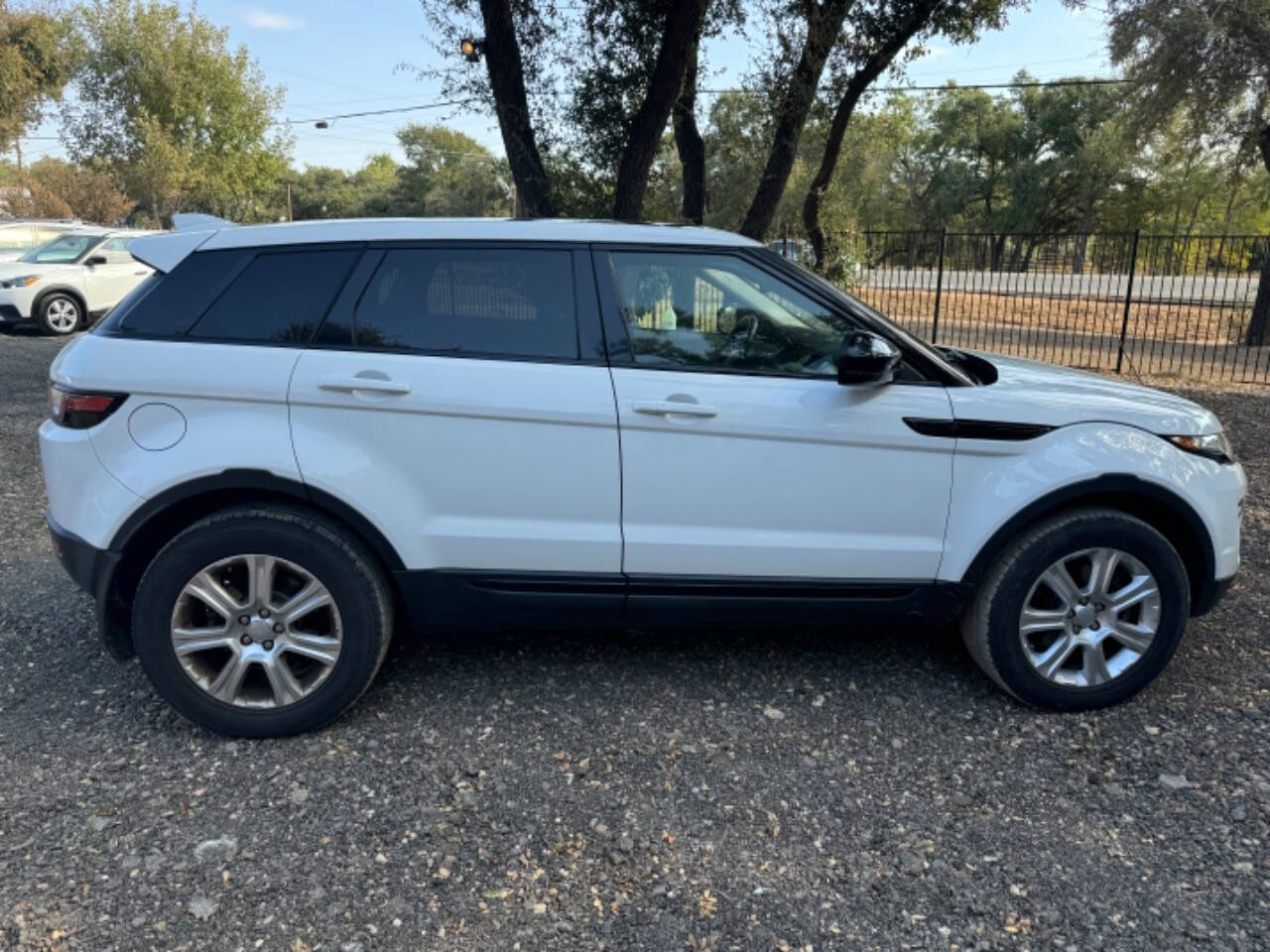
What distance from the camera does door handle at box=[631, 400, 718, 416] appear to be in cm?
317

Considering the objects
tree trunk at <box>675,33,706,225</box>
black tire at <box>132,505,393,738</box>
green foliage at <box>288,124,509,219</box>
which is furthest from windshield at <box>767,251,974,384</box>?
green foliage at <box>288,124,509,219</box>

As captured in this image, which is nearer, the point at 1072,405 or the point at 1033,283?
the point at 1072,405

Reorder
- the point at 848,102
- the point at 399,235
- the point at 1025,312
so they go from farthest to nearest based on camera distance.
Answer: the point at 1025,312
the point at 848,102
the point at 399,235

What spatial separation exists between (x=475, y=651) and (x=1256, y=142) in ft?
53.3

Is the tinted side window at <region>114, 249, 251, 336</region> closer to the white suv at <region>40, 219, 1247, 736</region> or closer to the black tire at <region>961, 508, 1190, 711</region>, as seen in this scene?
the white suv at <region>40, 219, 1247, 736</region>

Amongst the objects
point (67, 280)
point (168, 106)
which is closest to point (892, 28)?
point (67, 280)

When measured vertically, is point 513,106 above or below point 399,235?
above

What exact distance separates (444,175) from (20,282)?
199ft

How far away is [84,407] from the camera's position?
314 centimetres

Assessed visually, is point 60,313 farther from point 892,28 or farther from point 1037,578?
point 1037,578

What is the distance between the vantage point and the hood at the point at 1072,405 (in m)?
3.30

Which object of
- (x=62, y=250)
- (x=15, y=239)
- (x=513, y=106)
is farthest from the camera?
(x=15, y=239)

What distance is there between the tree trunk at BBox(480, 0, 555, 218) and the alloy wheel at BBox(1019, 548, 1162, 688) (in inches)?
268

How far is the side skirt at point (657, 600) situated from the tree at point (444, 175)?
63836 millimetres
